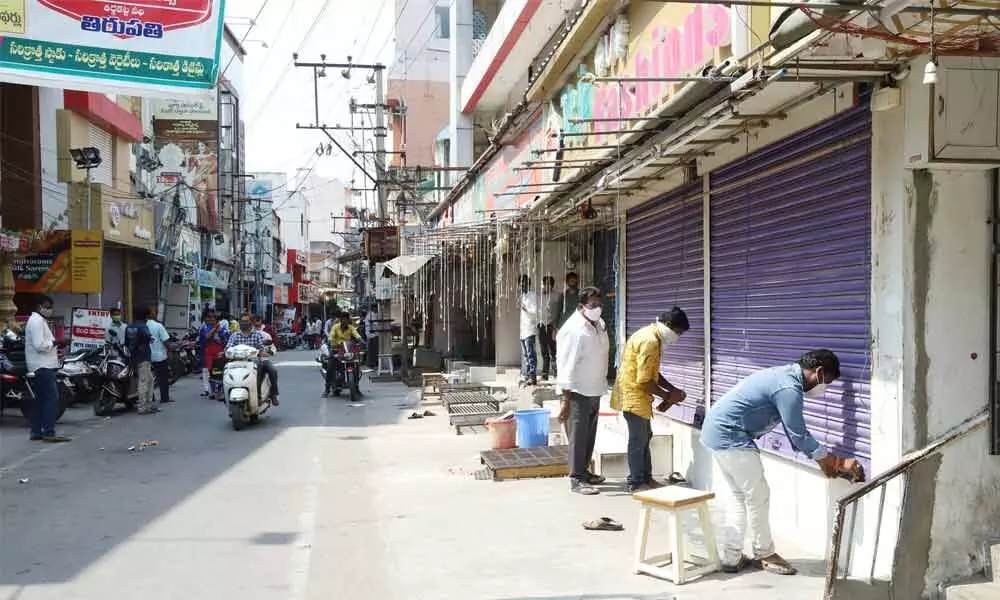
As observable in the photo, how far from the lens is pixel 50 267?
1722 centimetres

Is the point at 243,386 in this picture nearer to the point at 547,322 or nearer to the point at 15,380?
the point at 15,380

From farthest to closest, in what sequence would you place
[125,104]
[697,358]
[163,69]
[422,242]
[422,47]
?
[422,47] → [125,104] → [422,242] → [697,358] → [163,69]

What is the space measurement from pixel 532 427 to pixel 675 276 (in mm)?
2351

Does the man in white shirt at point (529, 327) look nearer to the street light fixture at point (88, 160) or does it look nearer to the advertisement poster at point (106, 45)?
the advertisement poster at point (106, 45)

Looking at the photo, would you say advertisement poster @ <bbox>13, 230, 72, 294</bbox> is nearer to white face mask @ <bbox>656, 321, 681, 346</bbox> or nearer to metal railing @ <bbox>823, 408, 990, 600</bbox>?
white face mask @ <bbox>656, 321, 681, 346</bbox>

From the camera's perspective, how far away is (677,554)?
191 inches

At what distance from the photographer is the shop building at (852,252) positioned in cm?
441

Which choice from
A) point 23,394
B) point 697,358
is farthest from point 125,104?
point 697,358

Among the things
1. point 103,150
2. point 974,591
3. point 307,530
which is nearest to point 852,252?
point 974,591

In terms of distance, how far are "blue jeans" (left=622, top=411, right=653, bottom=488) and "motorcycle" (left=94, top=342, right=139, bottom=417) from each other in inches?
374

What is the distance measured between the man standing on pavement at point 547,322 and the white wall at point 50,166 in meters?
13.0

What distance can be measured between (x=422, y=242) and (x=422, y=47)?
19957mm

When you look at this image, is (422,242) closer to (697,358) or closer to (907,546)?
(697,358)

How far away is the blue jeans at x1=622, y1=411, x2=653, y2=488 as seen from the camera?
22.9 ft
